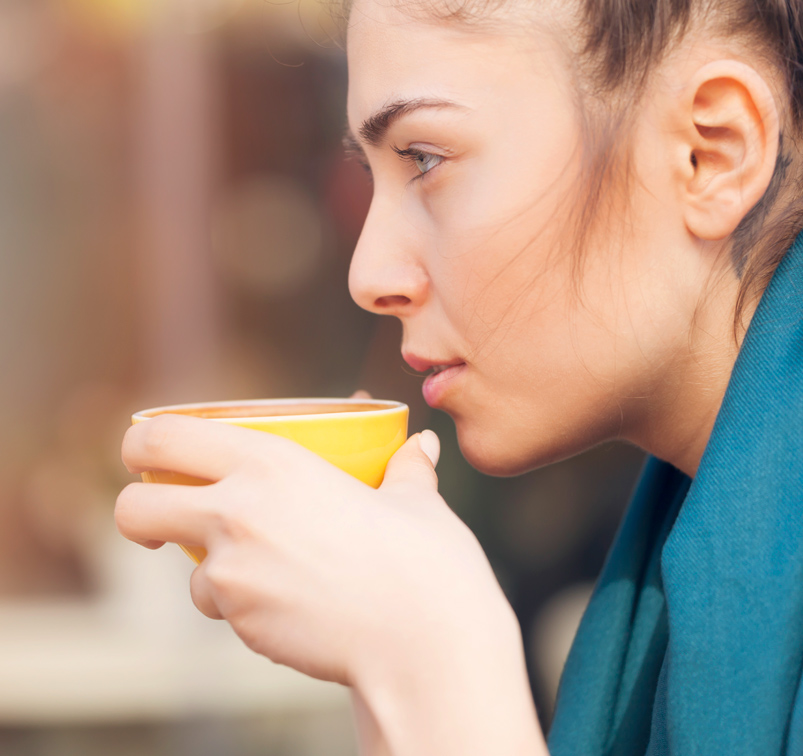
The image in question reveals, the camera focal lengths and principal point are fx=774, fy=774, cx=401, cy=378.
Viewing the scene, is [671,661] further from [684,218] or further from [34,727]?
[34,727]

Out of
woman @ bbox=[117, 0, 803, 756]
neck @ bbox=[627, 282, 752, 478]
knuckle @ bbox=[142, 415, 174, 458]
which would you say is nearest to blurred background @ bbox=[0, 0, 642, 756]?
neck @ bbox=[627, 282, 752, 478]

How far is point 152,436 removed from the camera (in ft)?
2.19

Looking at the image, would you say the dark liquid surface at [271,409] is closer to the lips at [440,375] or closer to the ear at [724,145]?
the lips at [440,375]

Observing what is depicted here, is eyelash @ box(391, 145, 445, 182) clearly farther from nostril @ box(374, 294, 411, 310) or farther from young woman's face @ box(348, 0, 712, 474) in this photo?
nostril @ box(374, 294, 411, 310)

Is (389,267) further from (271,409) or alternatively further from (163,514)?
(163,514)

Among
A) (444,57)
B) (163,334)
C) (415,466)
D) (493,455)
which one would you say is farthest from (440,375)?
(163,334)

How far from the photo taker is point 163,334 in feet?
7.54

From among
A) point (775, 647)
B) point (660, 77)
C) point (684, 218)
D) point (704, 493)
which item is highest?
point (660, 77)

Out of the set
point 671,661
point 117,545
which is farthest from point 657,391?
point 117,545

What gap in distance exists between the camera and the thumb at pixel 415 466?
0.71 metres

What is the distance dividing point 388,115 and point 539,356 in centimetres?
31

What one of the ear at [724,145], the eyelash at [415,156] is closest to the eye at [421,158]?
the eyelash at [415,156]

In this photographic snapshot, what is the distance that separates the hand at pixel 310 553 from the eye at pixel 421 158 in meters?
0.38

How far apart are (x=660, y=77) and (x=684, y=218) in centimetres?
15
